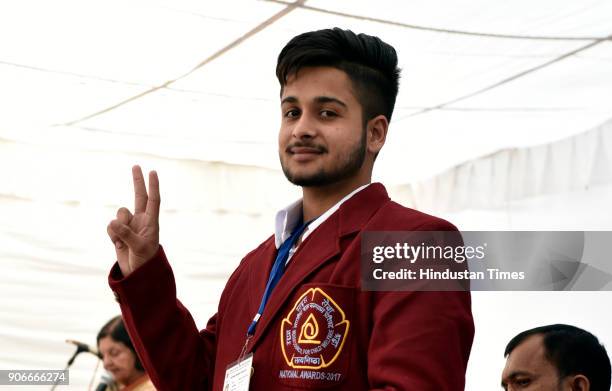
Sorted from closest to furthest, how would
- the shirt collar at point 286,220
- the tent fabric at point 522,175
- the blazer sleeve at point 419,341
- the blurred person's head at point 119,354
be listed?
the blazer sleeve at point 419,341 < the shirt collar at point 286,220 < the blurred person's head at point 119,354 < the tent fabric at point 522,175

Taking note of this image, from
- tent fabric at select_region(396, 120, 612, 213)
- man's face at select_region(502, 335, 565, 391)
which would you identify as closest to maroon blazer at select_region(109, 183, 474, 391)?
man's face at select_region(502, 335, 565, 391)

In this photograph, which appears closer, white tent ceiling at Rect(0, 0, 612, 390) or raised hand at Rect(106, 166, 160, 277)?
raised hand at Rect(106, 166, 160, 277)

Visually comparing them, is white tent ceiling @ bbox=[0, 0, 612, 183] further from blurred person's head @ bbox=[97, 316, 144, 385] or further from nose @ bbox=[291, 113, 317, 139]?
nose @ bbox=[291, 113, 317, 139]

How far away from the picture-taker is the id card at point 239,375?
1344 mm

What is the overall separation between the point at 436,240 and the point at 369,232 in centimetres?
11

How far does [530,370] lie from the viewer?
9.02 ft

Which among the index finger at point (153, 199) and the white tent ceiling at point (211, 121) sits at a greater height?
the white tent ceiling at point (211, 121)

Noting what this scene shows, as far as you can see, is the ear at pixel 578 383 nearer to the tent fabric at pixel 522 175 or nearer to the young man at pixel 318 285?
the young man at pixel 318 285

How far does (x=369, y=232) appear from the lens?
1401mm

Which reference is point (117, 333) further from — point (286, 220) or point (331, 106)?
point (331, 106)

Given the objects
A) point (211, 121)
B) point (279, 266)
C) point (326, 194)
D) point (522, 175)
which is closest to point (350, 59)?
point (326, 194)

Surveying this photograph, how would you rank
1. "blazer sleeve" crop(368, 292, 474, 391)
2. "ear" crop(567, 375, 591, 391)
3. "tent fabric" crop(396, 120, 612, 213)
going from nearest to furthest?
"blazer sleeve" crop(368, 292, 474, 391), "ear" crop(567, 375, 591, 391), "tent fabric" crop(396, 120, 612, 213)

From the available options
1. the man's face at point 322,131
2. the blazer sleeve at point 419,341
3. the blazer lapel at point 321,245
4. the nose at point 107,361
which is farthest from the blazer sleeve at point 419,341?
the nose at point 107,361

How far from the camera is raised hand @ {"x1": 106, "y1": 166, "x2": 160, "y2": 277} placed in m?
1.47
